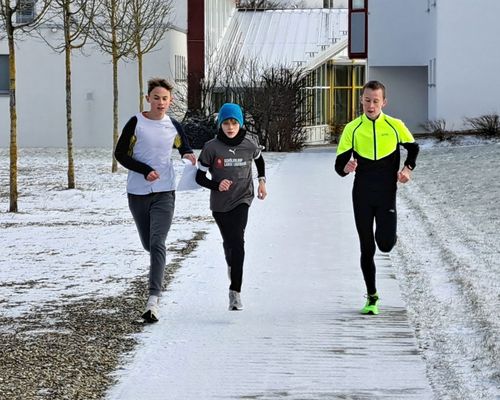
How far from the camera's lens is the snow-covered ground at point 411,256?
7977mm

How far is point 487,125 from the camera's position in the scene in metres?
37.5

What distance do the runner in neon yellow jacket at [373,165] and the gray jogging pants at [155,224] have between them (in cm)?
125

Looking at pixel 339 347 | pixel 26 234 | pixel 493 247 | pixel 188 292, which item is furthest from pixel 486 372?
pixel 26 234

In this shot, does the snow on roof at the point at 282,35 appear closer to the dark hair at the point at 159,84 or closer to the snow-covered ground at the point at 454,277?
the snow-covered ground at the point at 454,277

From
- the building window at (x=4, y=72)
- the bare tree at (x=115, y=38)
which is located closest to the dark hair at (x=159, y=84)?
the bare tree at (x=115, y=38)

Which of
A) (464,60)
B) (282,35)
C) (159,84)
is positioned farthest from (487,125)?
(159,84)

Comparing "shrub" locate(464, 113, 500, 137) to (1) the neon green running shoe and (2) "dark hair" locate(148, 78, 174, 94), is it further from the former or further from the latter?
(2) "dark hair" locate(148, 78, 174, 94)

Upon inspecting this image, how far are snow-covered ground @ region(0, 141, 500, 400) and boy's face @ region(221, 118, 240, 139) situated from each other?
1.76 m

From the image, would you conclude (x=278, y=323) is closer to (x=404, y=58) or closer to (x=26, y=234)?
(x=26, y=234)

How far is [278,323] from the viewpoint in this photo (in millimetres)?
8820

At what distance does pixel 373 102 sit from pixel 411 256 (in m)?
3.85

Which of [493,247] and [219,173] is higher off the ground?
[219,173]

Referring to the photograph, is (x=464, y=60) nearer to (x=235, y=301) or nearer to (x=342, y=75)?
(x=342, y=75)

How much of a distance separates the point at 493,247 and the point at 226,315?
4792mm
